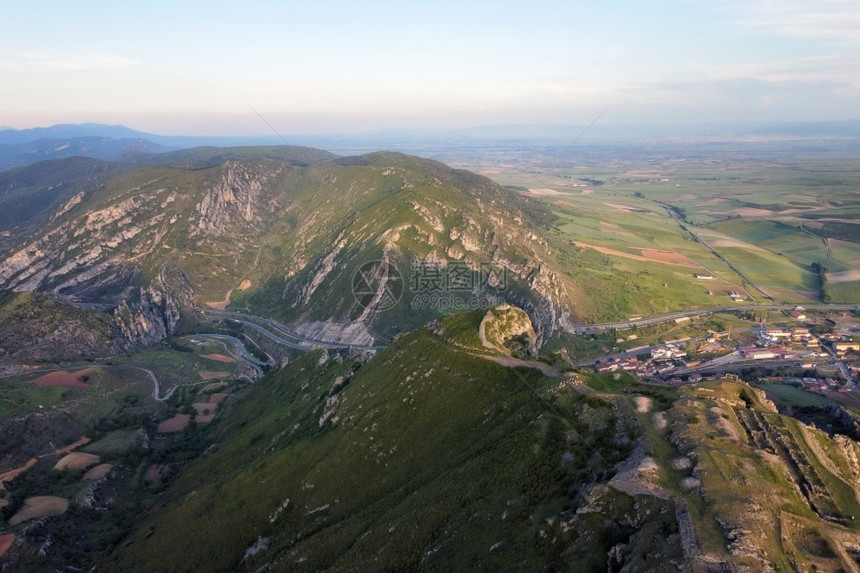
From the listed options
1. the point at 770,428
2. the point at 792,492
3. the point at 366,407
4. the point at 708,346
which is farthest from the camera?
the point at 708,346

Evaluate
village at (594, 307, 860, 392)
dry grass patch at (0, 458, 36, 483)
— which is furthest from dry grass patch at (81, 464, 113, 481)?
village at (594, 307, 860, 392)

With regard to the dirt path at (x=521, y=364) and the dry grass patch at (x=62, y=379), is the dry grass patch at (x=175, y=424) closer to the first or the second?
the dry grass patch at (x=62, y=379)

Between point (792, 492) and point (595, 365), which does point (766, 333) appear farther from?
point (792, 492)

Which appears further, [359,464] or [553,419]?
[359,464]

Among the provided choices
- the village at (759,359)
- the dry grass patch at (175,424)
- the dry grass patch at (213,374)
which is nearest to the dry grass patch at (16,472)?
the dry grass patch at (175,424)

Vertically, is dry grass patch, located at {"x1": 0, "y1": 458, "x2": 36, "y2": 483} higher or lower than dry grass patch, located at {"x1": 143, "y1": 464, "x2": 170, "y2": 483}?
higher

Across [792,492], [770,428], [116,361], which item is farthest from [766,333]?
[116,361]

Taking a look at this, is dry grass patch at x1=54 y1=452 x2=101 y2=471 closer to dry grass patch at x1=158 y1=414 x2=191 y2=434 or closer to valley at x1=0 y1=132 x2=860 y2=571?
valley at x1=0 y1=132 x2=860 y2=571

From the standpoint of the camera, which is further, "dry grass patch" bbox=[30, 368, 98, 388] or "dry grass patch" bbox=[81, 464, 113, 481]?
"dry grass patch" bbox=[30, 368, 98, 388]

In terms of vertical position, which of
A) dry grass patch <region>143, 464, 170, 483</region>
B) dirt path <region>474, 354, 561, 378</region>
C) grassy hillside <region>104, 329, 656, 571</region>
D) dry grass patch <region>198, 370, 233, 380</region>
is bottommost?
dry grass patch <region>198, 370, 233, 380</region>
